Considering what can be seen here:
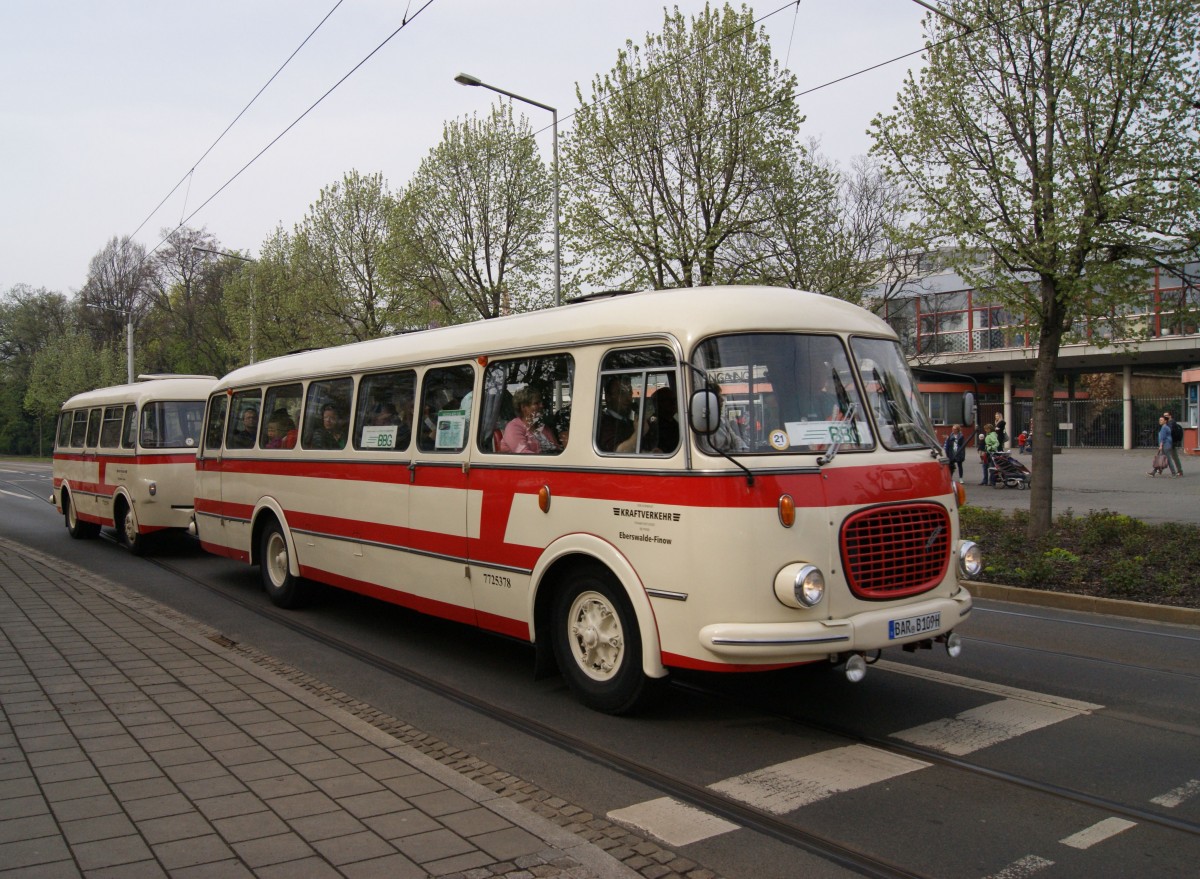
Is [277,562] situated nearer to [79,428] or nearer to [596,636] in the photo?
[596,636]

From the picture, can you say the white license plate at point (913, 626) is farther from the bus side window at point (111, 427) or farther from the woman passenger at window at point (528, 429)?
the bus side window at point (111, 427)

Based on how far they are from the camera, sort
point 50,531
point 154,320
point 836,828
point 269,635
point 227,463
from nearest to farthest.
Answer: point 836,828 < point 269,635 < point 227,463 < point 50,531 < point 154,320

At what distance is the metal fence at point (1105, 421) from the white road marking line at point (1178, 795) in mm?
Result: 46274

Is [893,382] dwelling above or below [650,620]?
above

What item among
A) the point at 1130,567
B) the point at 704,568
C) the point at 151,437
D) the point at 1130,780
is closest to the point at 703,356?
the point at 704,568

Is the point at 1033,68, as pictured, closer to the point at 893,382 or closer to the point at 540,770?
the point at 893,382

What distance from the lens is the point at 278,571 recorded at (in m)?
10.8

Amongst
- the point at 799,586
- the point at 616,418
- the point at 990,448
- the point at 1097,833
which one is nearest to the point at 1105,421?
the point at 990,448

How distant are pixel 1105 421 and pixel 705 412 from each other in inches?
1963

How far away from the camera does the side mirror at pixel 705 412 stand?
5.50 meters

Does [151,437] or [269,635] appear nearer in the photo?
[269,635]

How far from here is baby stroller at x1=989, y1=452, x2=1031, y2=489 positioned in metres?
27.0

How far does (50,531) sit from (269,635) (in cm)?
1307

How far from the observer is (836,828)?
4.52 m
